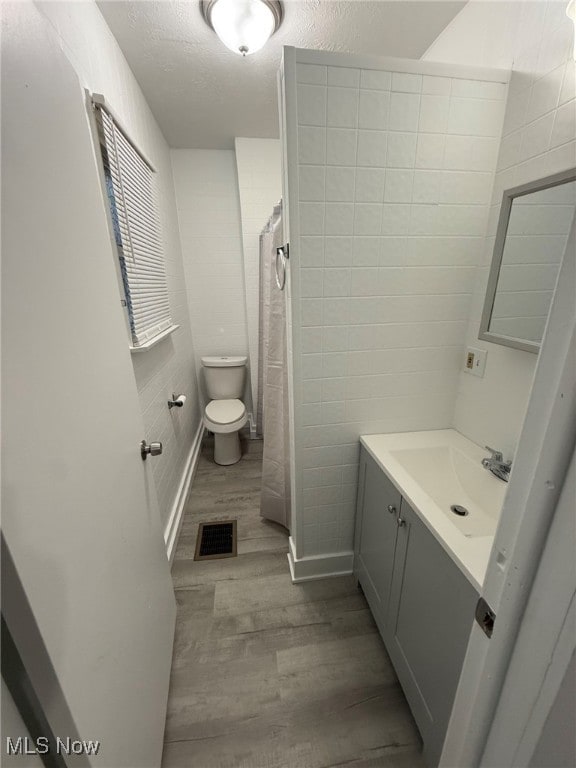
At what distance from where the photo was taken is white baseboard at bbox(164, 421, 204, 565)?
1.70 m

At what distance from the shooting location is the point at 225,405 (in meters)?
2.65

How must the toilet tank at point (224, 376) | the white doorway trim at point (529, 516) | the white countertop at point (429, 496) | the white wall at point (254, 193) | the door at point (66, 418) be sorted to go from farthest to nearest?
the toilet tank at point (224, 376) < the white wall at point (254, 193) < the white countertop at point (429, 496) < the door at point (66, 418) < the white doorway trim at point (529, 516)

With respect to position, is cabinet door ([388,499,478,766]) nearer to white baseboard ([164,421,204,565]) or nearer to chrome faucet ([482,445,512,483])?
chrome faucet ([482,445,512,483])

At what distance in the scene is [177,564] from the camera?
1.68 meters

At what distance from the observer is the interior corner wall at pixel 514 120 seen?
87cm

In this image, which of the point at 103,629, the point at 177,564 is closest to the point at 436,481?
the point at 103,629

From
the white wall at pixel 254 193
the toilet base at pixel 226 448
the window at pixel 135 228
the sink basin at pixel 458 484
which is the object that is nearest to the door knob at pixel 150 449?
the window at pixel 135 228

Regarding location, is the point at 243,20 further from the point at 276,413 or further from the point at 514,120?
the point at 276,413

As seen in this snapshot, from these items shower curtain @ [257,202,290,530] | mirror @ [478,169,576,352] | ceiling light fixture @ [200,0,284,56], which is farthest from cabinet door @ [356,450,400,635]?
ceiling light fixture @ [200,0,284,56]

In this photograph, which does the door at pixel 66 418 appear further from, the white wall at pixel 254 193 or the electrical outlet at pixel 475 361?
the white wall at pixel 254 193

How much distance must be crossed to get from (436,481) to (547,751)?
2.78 ft

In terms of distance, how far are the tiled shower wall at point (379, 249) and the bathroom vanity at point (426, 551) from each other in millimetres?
168

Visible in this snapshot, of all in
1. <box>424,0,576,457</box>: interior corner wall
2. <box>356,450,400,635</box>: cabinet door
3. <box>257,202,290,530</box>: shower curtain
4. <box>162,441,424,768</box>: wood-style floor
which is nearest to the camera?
<box>424,0,576,457</box>: interior corner wall

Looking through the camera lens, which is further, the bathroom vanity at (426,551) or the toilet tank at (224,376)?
the toilet tank at (224,376)
